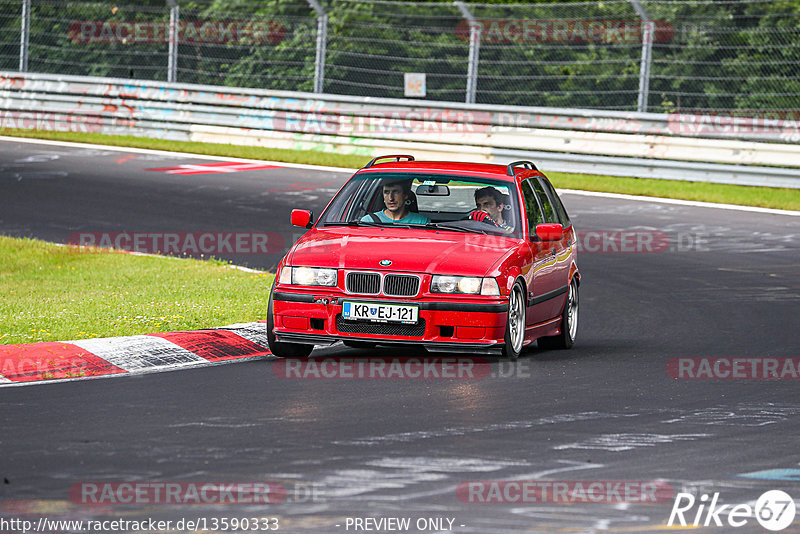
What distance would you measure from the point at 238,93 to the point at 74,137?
340 cm

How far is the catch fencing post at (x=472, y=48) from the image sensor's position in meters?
23.1

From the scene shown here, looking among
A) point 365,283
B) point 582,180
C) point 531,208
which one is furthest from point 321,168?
point 365,283

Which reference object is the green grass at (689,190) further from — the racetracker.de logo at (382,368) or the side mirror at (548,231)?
the racetracker.de logo at (382,368)

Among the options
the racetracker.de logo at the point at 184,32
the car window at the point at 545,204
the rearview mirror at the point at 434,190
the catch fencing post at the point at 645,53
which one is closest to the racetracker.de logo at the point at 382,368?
the rearview mirror at the point at 434,190

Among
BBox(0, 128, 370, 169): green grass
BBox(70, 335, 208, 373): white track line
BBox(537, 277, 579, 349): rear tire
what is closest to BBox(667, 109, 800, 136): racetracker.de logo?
BBox(0, 128, 370, 169): green grass

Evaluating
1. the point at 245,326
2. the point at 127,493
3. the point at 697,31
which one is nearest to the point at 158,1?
the point at 697,31

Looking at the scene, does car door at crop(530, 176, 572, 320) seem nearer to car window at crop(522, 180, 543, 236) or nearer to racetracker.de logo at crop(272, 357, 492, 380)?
car window at crop(522, 180, 543, 236)

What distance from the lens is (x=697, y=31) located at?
72.0ft

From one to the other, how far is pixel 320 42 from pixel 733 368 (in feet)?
52.4

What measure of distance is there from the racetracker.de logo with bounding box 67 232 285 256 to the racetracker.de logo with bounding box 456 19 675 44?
8.08 metres

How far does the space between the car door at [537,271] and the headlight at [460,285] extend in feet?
2.58

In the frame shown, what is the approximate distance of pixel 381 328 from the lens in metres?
9.40

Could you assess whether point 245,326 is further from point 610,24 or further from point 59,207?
point 610,24

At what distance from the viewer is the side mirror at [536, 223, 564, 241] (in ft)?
34.2
